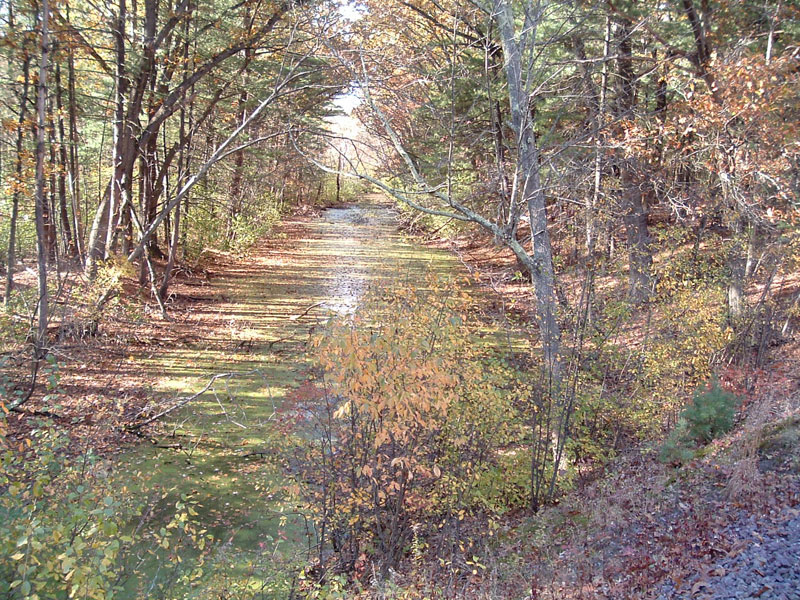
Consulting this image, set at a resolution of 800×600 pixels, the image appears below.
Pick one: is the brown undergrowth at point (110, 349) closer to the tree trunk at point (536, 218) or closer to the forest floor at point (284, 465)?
the forest floor at point (284, 465)

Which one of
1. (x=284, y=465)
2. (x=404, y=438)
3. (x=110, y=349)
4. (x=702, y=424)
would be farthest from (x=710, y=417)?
(x=110, y=349)

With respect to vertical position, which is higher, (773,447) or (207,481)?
(773,447)

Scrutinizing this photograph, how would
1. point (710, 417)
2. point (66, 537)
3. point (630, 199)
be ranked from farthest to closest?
point (630, 199) → point (710, 417) → point (66, 537)

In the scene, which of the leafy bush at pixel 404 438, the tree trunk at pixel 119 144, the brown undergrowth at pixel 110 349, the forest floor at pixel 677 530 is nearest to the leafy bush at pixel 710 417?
the forest floor at pixel 677 530

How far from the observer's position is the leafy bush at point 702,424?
812 cm

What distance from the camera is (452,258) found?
2894 cm

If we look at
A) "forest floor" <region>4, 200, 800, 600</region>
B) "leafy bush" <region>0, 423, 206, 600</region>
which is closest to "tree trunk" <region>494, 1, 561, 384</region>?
"forest floor" <region>4, 200, 800, 600</region>

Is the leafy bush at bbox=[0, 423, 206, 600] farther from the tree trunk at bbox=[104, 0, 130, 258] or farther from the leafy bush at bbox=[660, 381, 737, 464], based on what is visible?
the tree trunk at bbox=[104, 0, 130, 258]

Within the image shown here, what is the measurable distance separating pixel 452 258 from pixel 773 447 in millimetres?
22400

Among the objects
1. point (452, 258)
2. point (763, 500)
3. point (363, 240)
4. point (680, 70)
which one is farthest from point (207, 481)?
point (363, 240)

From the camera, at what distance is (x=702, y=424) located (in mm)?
8344

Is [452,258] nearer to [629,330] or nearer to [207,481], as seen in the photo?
[629,330]

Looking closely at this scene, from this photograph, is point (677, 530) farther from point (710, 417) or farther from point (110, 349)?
point (110, 349)

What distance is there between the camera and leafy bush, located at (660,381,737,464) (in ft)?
26.6
